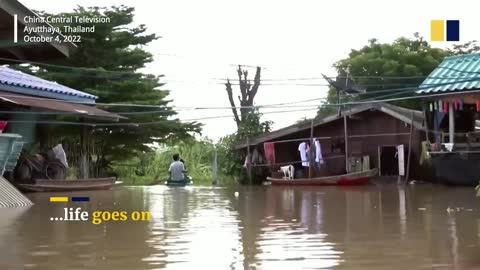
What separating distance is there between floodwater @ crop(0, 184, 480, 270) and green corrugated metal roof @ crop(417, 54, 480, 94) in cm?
572

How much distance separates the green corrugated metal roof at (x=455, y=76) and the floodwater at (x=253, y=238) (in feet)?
18.8

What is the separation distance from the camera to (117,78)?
23734 mm

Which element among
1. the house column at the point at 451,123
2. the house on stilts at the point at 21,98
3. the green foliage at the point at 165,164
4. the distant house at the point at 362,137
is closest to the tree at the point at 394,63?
the distant house at the point at 362,137

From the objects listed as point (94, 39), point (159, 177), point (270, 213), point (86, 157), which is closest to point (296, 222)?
point (270, 213)

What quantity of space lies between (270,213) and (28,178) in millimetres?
8421

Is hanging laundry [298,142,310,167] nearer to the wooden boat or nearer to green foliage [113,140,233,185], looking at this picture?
the wooden boat

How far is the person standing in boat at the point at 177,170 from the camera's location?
20078mm

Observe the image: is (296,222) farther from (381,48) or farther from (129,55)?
(381,48)

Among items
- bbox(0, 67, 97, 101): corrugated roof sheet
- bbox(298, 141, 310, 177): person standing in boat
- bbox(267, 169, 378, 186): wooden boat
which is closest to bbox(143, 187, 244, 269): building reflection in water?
bbox(0, 67, 97, 101): corrugated roof sheet

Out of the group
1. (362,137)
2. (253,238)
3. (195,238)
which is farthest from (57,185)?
(362,137)

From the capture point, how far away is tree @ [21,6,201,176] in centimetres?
2370

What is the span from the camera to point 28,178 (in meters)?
17.0

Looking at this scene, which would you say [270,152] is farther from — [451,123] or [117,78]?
[451,123]

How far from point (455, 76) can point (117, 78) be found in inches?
483
